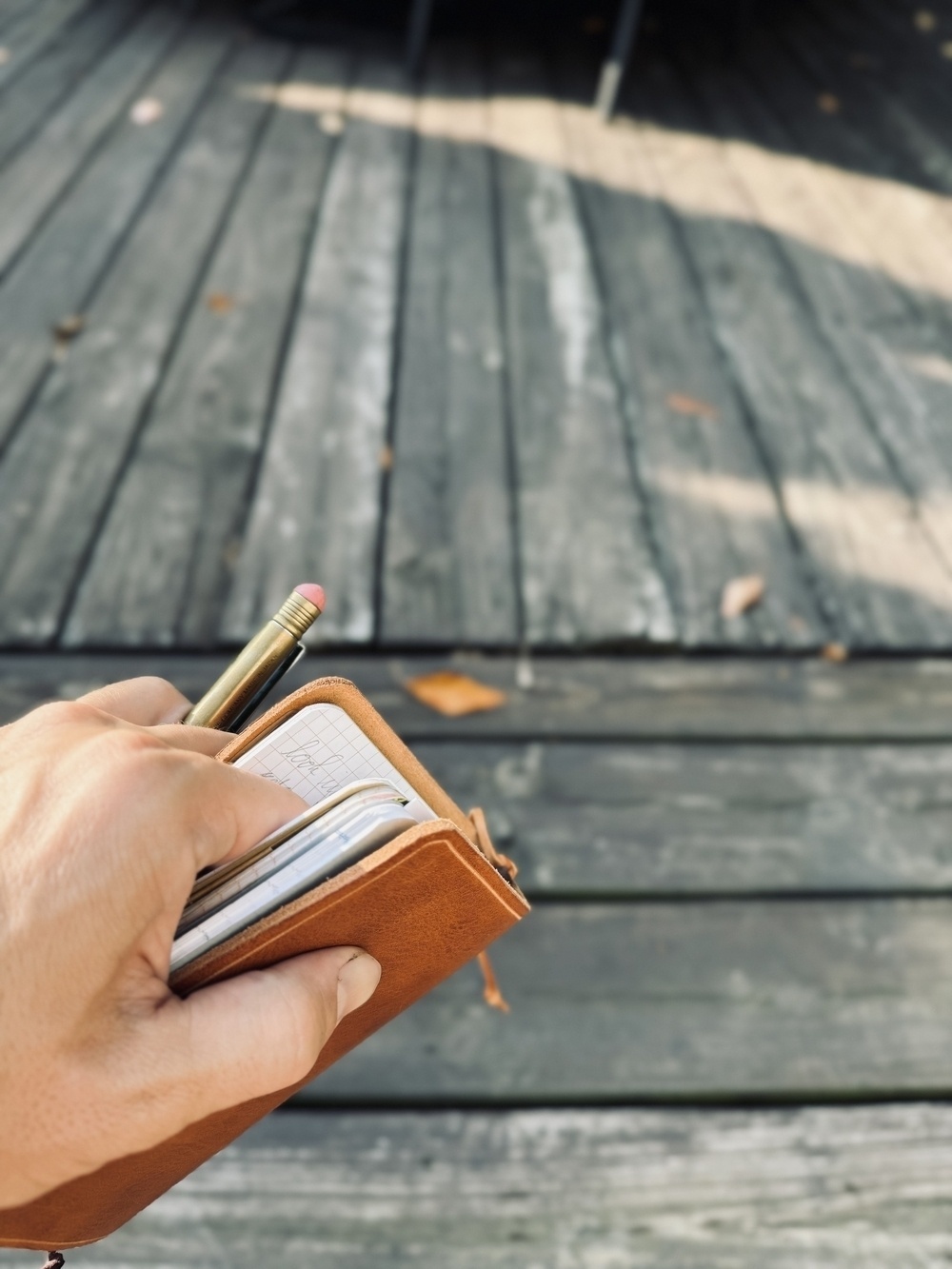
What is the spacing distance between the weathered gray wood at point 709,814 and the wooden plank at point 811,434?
0.84 ft

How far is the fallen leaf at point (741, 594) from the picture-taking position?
56.7 inches

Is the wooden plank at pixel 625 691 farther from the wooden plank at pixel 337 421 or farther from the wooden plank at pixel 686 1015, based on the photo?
A: the wooden plank at pixel 686 1015

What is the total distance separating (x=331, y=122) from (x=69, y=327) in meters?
1.19

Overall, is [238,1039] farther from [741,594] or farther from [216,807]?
[741,594]

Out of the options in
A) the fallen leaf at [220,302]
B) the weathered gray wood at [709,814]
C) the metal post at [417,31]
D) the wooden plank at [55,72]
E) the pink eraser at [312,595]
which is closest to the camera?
the pink eraser at [312,595]

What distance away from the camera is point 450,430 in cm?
175

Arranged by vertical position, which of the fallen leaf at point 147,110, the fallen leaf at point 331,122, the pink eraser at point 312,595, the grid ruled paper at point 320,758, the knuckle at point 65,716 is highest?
the pink eraser at point 312,595

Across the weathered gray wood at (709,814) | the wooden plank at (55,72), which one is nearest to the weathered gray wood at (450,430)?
the weathered gray wood at (709,814)

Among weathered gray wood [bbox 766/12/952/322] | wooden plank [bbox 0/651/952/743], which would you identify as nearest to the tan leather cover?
wooden plank [bbox 0/651/952/743]

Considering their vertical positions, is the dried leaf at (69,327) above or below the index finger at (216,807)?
below

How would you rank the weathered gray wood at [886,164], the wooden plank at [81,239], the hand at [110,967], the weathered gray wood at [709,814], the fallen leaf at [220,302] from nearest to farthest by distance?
the hand at [110,967], the weathered gray wood at [709,814], the wooden plank at [81,239], the fallen leaf at [220,302], the weathered gray wood at [886,164]

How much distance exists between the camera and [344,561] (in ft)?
4.89

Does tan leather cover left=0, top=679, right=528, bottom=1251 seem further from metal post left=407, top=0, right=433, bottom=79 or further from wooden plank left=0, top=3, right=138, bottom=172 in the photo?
metal post left=407, top=0, right=433, bottom=79

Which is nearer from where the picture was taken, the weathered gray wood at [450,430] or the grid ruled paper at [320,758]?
the grid ruled paper at [320,758]
